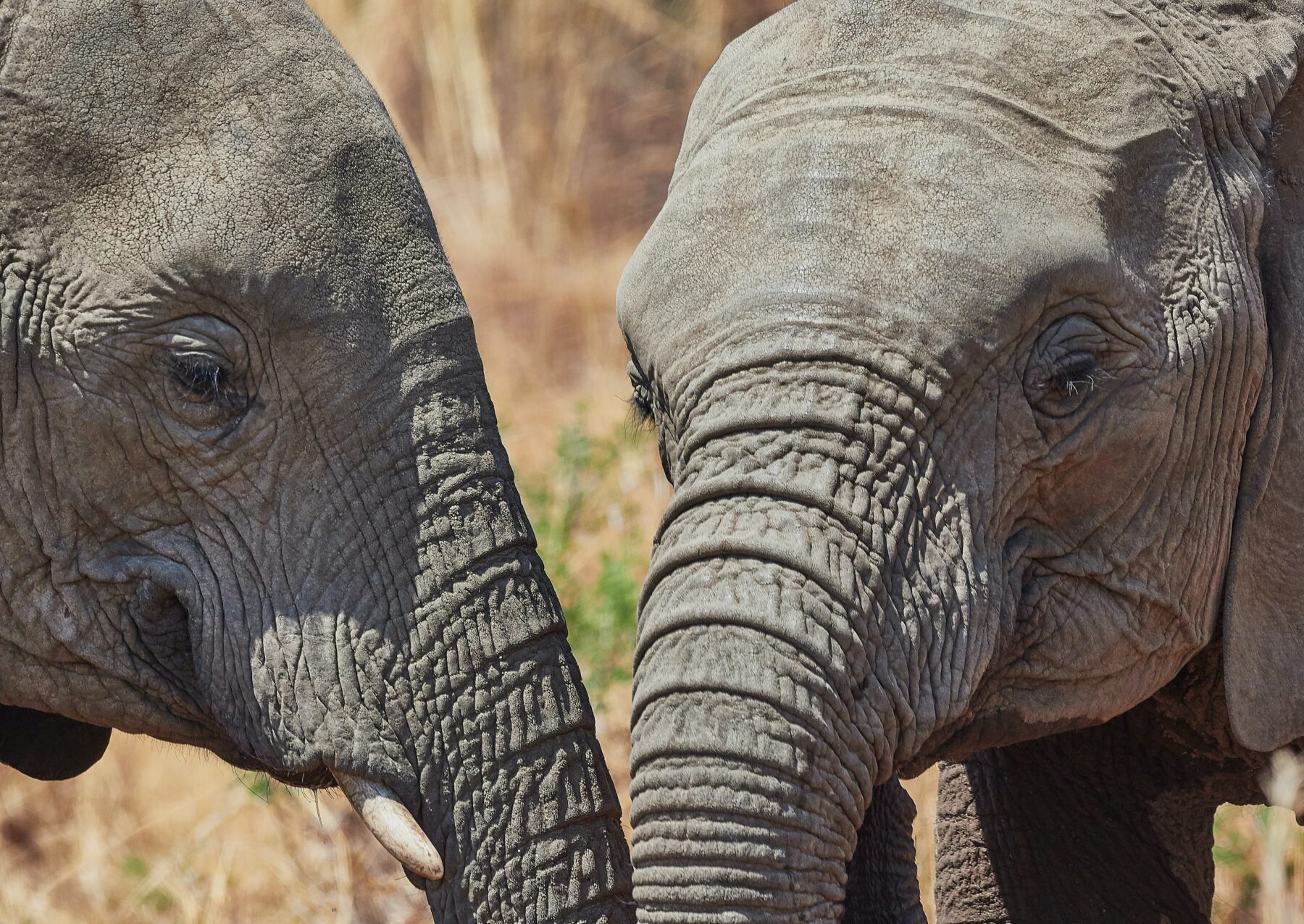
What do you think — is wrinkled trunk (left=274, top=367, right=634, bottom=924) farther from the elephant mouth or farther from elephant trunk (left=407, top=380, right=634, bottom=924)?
the elephant mouth

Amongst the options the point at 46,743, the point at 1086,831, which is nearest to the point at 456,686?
the point at 46,743

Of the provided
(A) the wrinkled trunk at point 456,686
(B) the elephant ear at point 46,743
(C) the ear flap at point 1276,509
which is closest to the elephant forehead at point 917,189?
(C) the ear flap at point 1276,509

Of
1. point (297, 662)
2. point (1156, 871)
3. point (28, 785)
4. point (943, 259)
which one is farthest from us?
point (28, 785)

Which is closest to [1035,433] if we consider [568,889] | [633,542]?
[568,889]

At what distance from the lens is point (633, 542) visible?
6797 mm

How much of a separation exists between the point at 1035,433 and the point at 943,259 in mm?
326

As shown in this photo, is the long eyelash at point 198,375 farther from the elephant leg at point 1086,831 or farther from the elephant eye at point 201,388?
the elephant leg at point 1086,831

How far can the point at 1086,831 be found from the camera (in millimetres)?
4145

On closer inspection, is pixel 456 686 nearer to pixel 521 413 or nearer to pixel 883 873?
pixel 883 873

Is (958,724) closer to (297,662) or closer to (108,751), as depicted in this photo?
(297,662)

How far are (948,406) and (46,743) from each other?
1.90 meters

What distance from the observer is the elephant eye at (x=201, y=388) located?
3342 millimetres

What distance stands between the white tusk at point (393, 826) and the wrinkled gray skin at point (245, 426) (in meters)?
0.04

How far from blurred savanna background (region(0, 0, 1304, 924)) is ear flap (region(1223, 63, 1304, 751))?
1.07 ft
